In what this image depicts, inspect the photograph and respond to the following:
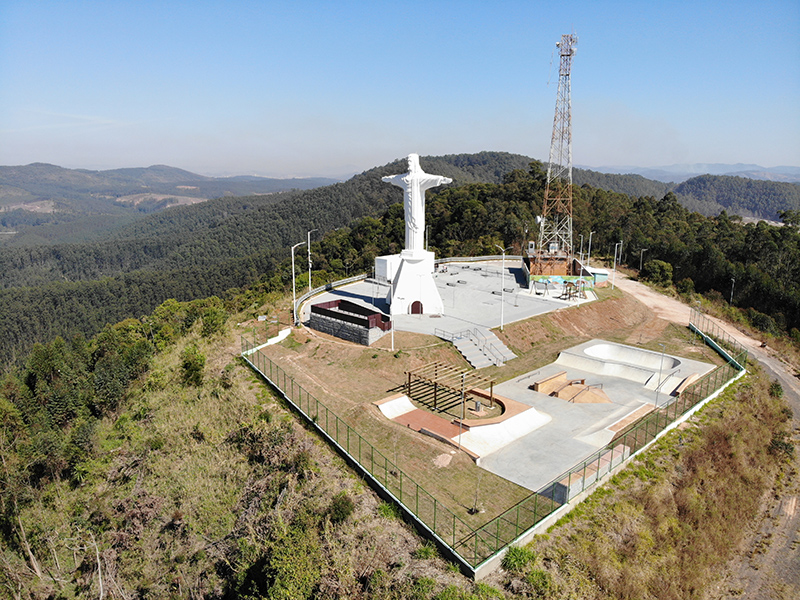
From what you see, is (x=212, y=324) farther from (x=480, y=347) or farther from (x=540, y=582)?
(x=540, y=582)

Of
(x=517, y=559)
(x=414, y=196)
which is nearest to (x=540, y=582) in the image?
(x=517, y=559)

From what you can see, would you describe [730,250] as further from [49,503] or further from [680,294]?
[49,503]

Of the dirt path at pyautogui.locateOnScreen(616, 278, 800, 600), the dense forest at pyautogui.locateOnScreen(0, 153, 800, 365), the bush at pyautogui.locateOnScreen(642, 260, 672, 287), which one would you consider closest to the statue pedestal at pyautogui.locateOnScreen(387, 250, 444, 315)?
the dense forest at pyautogui.locateOnScreen(0, 153, 800, 365)

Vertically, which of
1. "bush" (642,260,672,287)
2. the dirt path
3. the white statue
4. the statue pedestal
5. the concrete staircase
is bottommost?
the dirt path

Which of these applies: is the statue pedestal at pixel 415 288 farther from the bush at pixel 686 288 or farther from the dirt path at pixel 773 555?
the bush at pixel 686 288

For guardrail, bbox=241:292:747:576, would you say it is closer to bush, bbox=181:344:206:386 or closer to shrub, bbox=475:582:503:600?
shrub, bbox=475:582:503:600

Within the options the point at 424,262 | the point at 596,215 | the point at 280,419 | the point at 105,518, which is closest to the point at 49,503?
the point at 105,518

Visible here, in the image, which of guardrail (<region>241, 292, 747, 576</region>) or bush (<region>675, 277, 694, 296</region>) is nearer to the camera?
guardrail (<region>241, 292, 747, 576</region>)
